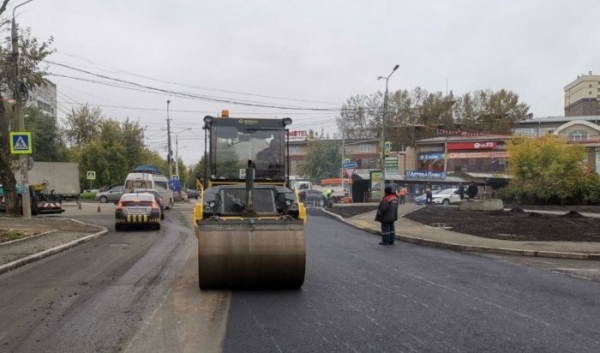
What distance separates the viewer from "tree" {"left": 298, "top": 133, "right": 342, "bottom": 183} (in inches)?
2884

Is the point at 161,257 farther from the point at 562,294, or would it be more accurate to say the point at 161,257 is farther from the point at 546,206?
the point at 546,206

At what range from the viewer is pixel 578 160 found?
42.5m

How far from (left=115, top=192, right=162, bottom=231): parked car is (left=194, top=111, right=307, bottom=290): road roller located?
31.3 ft

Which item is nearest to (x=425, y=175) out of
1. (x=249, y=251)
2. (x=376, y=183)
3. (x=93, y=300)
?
(x=376, y=183)

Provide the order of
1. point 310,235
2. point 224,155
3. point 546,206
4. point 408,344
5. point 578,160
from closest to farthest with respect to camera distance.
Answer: point 408,344 < point 224,155 < point 310,235 < point 546,206 < point 578,160

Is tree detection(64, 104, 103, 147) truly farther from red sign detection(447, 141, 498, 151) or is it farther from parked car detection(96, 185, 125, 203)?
red sign detection(447, 141, 498, 151)

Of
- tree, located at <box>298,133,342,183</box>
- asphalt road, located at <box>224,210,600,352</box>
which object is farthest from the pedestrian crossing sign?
tree, located at <box>298,133,342,183</box>

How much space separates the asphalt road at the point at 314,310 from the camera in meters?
5.41

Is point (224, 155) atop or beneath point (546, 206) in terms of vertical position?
atop

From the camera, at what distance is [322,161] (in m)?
73.3

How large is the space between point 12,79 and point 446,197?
33.6 metres

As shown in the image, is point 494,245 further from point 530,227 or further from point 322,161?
point 322,161

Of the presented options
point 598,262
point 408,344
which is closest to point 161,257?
point 408,344

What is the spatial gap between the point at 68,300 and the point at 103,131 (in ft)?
158
